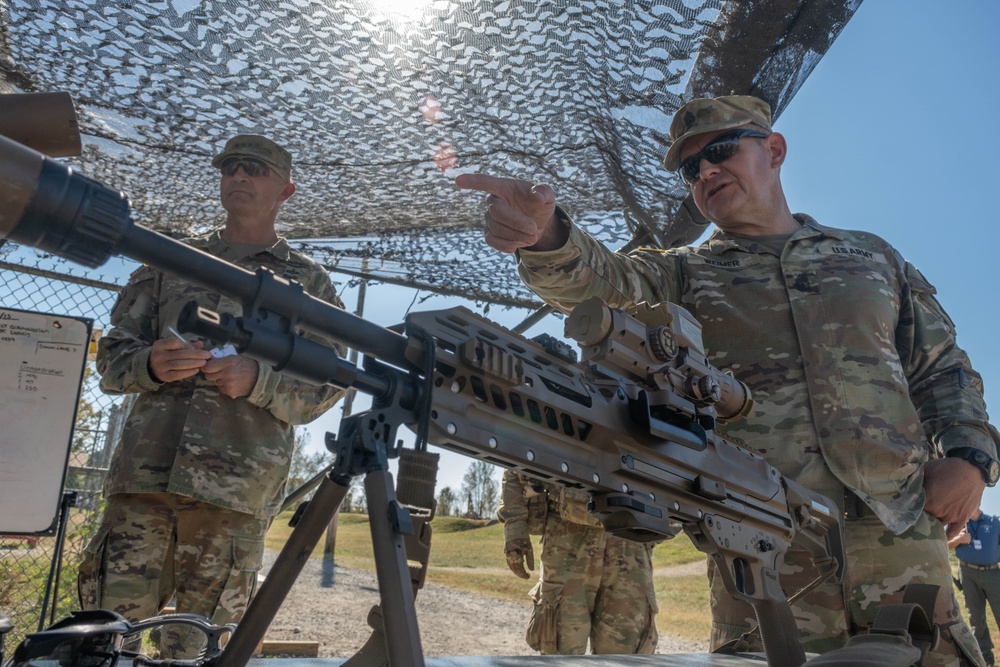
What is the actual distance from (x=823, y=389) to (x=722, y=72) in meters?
1.61

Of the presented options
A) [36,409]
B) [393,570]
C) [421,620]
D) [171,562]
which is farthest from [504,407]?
[421,620]

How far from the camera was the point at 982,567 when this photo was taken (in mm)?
10266

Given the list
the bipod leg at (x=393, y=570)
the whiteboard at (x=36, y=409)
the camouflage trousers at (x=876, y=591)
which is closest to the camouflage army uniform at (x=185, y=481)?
the whiteboard at (x=36, y=409)

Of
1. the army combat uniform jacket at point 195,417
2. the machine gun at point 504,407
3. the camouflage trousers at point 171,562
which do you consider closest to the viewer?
the machine gun at point 504,407

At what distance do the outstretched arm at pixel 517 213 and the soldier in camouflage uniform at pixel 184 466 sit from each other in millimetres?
1186

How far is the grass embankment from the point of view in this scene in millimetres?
12109

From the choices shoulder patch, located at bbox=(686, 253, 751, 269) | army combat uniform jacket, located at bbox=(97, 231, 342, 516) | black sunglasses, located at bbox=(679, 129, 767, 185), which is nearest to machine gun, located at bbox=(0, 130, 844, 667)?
shoulder patch, located at bbox=(686, 253, 751, 269)

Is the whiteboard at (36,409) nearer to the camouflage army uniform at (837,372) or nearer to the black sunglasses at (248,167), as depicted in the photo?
the black sunglasses at (248,167)

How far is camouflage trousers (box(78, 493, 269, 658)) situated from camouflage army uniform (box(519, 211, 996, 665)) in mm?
1687

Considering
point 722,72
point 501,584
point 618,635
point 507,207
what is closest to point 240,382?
point 507,207

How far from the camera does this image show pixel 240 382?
9.64 feet

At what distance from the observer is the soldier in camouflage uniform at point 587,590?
16.7 feet

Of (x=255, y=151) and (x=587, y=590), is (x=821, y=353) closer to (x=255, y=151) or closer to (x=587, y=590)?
(x=255, y=151)

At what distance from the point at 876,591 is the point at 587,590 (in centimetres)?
285
